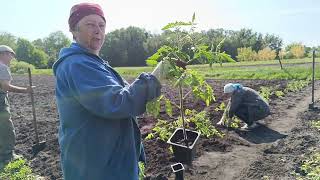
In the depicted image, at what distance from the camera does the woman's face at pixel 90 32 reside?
2295 millimetres

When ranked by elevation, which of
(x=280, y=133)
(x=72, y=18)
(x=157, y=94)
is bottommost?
(x=280, y=133)

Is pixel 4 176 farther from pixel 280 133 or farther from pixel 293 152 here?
pixel 280 133

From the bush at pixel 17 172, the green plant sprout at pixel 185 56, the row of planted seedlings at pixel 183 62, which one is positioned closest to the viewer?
the row of planted seedlings at pixel 183 62

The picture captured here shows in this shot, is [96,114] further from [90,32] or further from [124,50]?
[124,50]

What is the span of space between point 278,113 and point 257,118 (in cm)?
171

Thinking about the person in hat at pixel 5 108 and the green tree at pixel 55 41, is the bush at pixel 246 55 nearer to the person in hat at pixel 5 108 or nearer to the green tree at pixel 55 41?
the person in hat at pixel 5 108

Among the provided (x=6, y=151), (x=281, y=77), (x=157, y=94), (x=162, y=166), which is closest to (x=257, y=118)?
(x=162, y=166)

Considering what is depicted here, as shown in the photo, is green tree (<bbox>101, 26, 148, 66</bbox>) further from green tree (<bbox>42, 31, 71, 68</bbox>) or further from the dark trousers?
the dark trousers

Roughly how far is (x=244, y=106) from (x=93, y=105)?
6424mm

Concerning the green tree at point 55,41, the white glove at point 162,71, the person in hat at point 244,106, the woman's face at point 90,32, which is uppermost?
the green tree at point 55,41

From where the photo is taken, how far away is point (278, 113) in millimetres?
9570

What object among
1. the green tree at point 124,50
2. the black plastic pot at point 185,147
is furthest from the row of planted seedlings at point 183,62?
the green tree at point 124,50

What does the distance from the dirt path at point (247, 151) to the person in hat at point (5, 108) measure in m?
3.10

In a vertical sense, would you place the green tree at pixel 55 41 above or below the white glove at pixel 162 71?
above
